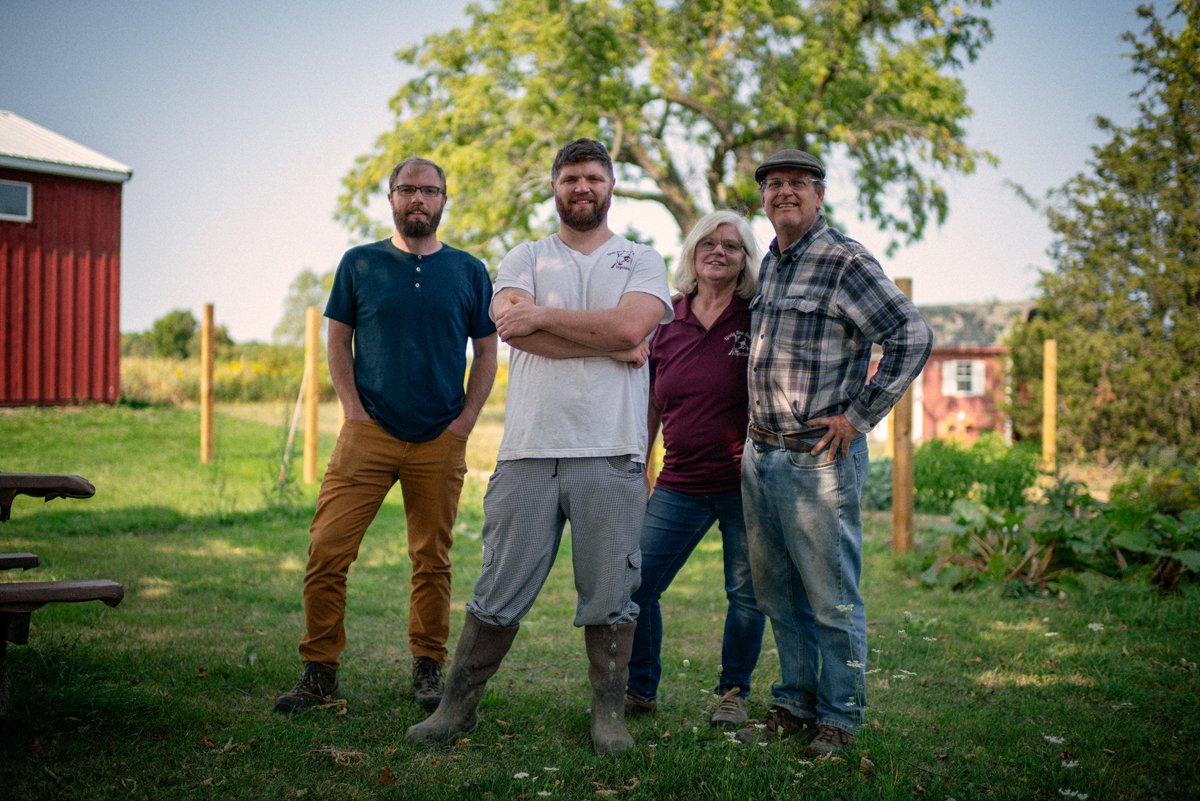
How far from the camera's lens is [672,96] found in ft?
52.3

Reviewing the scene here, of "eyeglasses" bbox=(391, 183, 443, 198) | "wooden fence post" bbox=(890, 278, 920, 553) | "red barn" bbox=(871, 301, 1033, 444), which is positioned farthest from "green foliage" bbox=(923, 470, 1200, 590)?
"red barn" bbox=(871, 301, 1033, 444)

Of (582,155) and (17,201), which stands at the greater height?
(17,201)

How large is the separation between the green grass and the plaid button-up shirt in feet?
4.04

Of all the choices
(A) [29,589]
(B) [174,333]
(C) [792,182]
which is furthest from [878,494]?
(B) [174,333]

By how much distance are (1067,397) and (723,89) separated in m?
7.82

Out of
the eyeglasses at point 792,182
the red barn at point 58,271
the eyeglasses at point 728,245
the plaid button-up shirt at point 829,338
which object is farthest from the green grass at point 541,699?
the red barn at point 58,271

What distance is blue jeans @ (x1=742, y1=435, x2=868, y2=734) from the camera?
10.7 ft

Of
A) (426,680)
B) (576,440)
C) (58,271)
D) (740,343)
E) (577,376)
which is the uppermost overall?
(58,271)

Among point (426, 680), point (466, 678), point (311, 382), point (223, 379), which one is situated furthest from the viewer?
point (223, 379)

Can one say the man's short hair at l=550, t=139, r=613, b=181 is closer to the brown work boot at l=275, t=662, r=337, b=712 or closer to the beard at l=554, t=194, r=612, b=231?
the beard at l=554, t=194, r=612, b=231

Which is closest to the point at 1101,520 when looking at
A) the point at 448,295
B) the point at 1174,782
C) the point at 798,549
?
the point at 1174,782

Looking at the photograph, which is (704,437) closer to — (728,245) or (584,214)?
(728,245)

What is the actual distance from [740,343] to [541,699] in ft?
5.78

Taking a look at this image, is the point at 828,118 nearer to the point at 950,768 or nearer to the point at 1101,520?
the point at 1101,520
